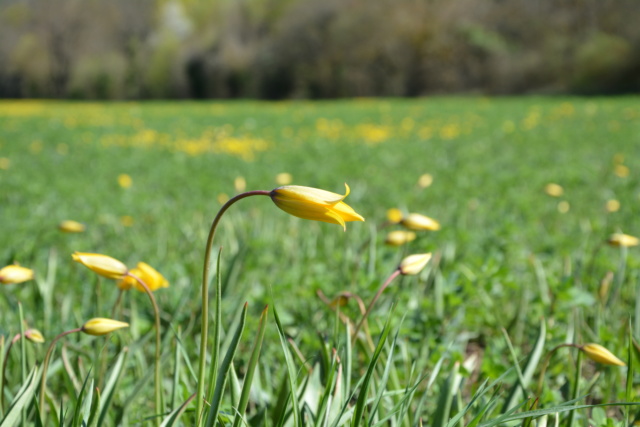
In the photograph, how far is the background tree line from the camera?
25.4 meters

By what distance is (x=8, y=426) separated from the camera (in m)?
1.01

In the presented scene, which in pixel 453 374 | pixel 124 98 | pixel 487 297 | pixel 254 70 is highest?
pixel 453 374

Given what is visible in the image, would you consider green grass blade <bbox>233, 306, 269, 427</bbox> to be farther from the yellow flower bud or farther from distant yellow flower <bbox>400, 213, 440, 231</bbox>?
distant yellow flower <bbox>400, 213, 440, 231</bbox>

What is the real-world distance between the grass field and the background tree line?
17.6 metres

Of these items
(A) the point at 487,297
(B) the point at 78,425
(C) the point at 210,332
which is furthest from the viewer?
(A) the point at 487,297

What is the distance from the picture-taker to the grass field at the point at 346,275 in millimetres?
1276

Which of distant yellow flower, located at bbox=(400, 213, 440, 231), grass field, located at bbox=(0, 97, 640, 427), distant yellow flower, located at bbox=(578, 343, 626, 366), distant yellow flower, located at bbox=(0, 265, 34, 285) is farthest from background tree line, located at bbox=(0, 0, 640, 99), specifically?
distant yellow flower, located at bbox=(0, 265, 34, 285)

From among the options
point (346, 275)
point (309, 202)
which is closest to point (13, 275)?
point (309, 202)

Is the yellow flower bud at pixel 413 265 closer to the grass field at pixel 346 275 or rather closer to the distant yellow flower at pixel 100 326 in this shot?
the grass field at pixel 346 275

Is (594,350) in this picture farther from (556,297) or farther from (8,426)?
(8,426)

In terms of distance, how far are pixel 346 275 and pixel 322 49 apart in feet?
96.1

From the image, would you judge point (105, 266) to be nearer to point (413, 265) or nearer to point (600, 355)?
point (413, 265)

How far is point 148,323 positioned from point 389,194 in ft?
10.3

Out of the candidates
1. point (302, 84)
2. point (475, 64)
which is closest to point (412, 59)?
point (475, 64)
